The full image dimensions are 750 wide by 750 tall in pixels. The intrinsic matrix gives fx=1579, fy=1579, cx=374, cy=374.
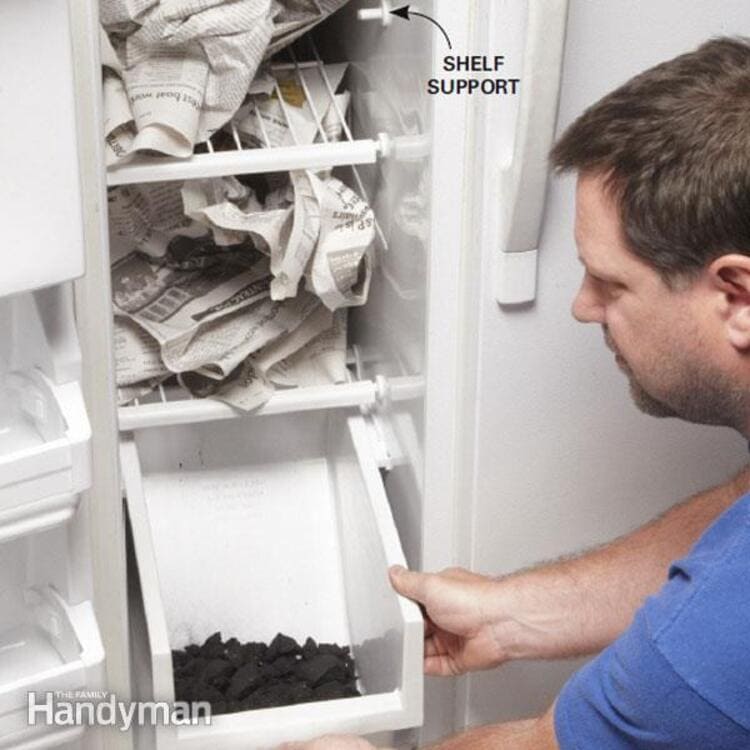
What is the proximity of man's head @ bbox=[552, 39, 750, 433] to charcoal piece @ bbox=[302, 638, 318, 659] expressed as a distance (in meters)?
0.52

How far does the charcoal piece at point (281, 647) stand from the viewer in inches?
64.4

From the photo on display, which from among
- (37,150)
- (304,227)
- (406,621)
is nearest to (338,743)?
(406,621)

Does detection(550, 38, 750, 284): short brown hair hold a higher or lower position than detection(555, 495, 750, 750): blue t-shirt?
higher

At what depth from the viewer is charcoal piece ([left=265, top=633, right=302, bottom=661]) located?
1.64 m

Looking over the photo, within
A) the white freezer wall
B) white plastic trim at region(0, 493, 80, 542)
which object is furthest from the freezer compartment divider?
white plastic trim at region(0, 493, 80, 542)

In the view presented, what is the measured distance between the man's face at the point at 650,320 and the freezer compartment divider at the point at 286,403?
262mm

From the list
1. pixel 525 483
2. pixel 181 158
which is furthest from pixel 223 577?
pixel 181 158

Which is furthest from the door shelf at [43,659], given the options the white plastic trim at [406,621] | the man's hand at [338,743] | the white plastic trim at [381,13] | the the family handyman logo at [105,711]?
the white plastic trim at [381,13]

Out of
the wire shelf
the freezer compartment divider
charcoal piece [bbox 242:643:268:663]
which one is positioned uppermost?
the wire shelf

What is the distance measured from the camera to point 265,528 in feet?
5.64

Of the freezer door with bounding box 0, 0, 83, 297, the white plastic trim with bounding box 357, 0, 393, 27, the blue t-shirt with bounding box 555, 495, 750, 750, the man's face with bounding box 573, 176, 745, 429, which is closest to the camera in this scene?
the freezer door with bounding box 0, 0, 83, 297

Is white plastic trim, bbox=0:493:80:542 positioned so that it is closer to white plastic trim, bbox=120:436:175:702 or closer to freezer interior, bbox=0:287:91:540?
freezer interior, bbox=0:287:91:540

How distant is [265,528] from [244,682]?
0.65 ft

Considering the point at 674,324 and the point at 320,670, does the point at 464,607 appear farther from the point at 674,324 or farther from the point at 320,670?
the point at 674,324
